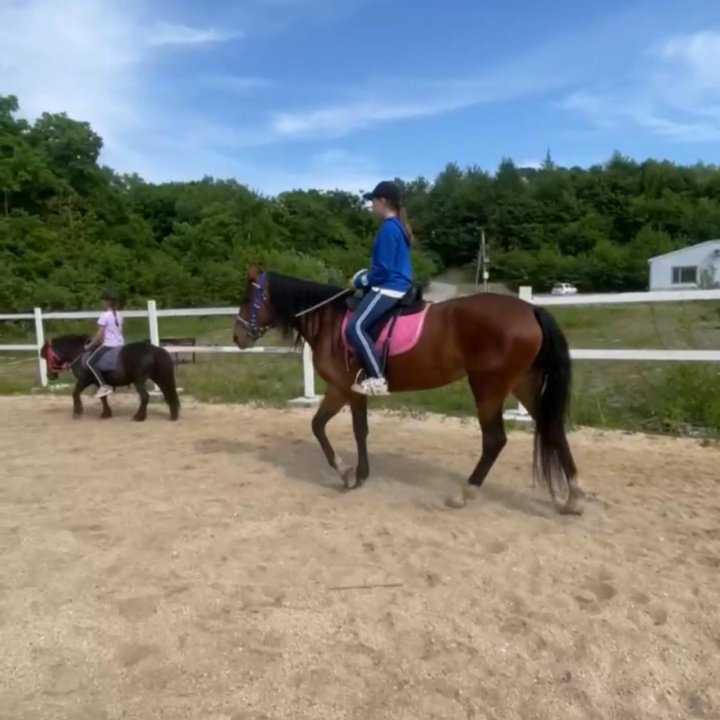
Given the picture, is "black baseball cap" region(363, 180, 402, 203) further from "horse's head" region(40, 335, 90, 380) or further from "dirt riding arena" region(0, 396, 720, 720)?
"horse's head" region(40, 335, 90, 380)

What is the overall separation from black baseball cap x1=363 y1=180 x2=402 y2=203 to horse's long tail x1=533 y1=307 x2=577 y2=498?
4.37 feet

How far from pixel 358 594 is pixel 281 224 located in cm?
6183

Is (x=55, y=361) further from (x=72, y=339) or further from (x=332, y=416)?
(x=332, y=416)

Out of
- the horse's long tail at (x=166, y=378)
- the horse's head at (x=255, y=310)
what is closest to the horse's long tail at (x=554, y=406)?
the horse's head at (x=255, y=310)

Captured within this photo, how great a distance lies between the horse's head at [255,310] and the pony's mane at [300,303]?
0.16 ft

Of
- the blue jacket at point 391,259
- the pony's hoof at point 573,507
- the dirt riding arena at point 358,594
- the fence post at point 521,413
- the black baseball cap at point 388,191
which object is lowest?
the dirt riding arena at point 358,594

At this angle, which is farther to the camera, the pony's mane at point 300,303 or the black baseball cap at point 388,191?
the pony's mane at point 300,303

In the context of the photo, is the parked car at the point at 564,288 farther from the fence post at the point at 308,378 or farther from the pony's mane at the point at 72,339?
the pony's mane at the point at 72,339

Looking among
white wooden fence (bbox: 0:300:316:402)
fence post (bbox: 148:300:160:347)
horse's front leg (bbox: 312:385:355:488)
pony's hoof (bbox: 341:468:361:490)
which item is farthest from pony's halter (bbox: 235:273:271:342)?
fence post (bbox: 148:300:160:347)

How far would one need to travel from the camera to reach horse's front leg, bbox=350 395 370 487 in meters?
5.46

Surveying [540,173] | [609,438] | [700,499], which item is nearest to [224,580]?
[700,499]

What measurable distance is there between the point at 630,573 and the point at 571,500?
1.01 metres

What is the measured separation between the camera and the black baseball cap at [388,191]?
511 cm

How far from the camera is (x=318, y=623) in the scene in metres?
3.22
